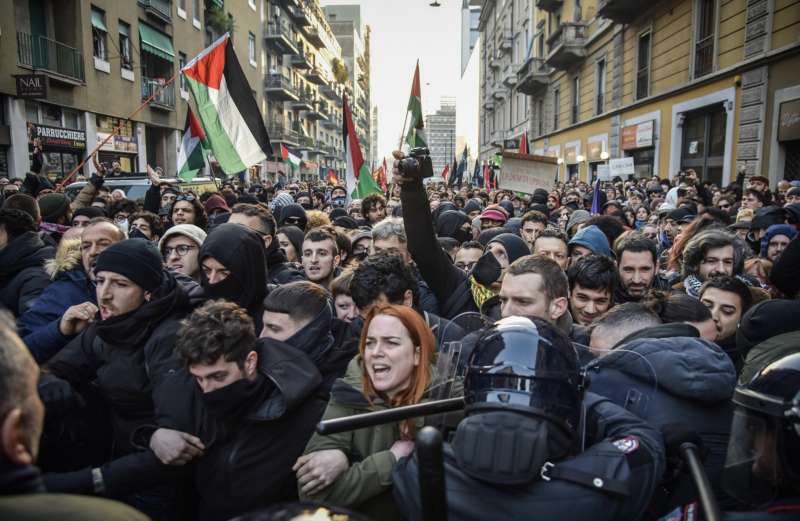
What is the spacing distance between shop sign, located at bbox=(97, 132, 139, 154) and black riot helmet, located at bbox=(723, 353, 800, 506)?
18.9 m

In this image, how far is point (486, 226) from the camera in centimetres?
666

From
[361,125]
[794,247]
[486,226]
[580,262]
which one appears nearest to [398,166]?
[580,262]

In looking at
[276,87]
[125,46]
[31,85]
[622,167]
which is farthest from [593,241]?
[276,87]

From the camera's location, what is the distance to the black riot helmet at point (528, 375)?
1340mm

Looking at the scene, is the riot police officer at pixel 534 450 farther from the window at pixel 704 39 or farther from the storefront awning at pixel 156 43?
the storefront awning at pixel 156 43

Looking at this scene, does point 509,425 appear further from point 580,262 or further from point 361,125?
point 361,125

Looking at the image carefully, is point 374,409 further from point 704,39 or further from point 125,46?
point 125,46

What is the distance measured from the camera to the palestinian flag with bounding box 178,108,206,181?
791 cm

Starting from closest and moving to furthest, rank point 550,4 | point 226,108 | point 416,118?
point 226,108 < point 416,118 < point 550,4

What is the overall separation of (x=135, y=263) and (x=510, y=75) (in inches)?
1614

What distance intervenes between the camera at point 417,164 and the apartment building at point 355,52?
7347cm

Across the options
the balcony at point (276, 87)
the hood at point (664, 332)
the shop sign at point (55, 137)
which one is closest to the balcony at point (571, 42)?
the balcony at point (276, 87)

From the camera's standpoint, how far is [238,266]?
9.73 ft

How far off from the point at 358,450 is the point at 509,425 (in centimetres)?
86
